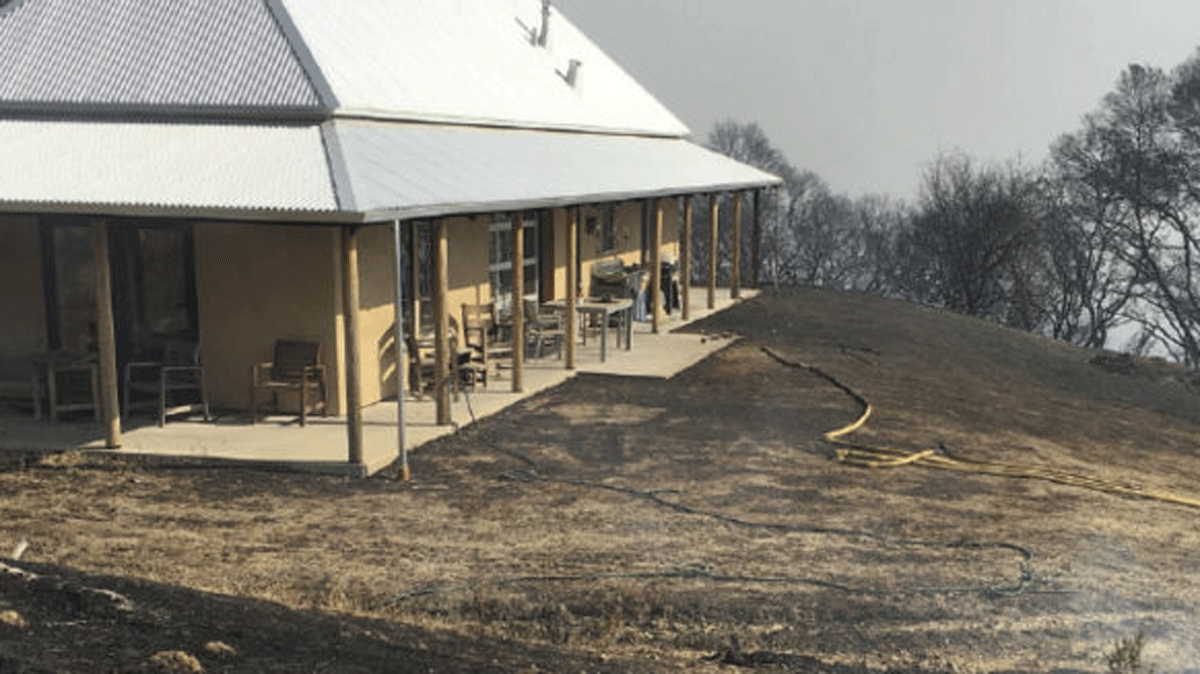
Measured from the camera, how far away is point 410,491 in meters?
9.95

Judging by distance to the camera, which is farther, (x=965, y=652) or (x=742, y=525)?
(x=742, y=525)

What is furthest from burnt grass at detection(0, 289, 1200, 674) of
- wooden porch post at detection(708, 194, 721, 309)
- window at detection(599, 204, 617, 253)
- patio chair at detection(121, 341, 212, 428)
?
wooden porch post at detection(708, 194, 721, 309)

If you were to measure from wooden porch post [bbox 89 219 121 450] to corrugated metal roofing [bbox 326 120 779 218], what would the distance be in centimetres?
233

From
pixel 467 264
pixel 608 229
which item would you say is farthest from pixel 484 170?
pixel 608 229

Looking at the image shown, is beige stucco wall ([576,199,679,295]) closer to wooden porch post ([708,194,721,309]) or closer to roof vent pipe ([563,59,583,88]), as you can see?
wooden porch post ([708,194,721,309])

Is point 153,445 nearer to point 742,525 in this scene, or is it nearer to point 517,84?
point 742,525

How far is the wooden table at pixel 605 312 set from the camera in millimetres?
16297

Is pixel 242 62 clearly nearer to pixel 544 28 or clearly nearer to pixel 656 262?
pixel 656 262

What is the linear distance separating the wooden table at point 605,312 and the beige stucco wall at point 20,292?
6735 millimetres

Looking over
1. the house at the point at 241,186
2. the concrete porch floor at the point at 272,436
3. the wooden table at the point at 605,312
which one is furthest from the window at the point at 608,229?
the concrete porch floor at the point at 272,436

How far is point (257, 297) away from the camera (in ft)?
40.2

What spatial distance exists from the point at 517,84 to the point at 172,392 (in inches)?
335

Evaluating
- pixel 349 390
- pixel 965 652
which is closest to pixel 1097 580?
pixel 965 652

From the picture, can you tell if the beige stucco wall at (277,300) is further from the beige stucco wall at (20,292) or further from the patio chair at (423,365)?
the patio chair at (423,365)
